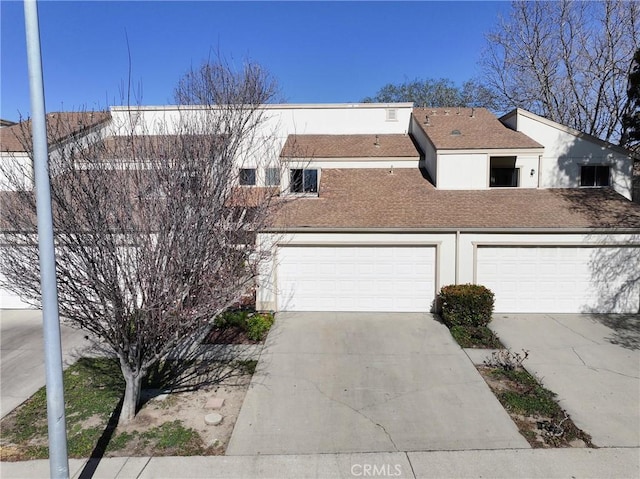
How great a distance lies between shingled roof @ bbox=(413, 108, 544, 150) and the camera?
14.2m

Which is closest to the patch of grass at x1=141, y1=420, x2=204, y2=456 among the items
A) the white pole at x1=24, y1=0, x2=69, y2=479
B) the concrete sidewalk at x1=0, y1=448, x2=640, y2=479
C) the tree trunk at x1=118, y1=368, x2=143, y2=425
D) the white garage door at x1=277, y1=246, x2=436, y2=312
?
the concrete sidewalk at x1=0, y1=448, x2=640, y2=479

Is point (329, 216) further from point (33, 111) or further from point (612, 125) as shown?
point (612, 125)

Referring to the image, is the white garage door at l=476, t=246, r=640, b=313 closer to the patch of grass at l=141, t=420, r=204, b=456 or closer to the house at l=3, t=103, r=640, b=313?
the house at l=3, t=103, r=640, b=313

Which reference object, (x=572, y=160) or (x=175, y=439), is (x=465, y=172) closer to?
(x=572, y=160)

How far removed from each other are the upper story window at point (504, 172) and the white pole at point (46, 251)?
13.9m

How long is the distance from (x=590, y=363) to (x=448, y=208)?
5.71 meters

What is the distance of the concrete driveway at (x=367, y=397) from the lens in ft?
19.2

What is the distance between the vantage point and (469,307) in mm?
10469

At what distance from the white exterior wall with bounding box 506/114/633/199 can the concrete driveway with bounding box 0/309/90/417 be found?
51.4ft

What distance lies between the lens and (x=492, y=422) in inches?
247

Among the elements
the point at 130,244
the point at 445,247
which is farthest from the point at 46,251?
the point at 445,247

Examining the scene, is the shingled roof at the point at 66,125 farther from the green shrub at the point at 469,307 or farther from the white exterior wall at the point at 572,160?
the white exterior wall at the point at 572,160

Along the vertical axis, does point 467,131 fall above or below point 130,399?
above

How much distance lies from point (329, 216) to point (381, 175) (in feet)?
13.3
